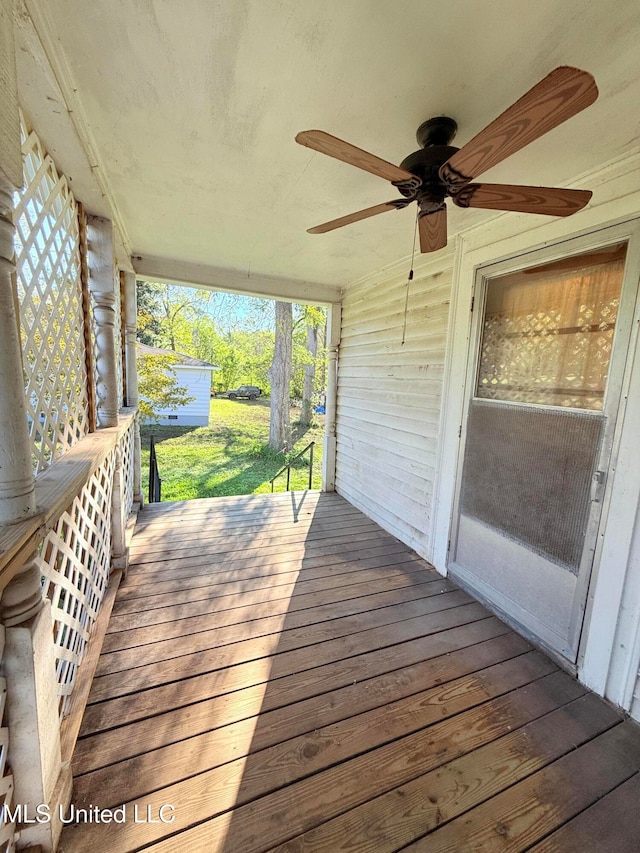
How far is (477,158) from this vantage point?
1.15m

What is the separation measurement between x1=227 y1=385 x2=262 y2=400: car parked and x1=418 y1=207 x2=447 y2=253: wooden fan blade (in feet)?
55.3

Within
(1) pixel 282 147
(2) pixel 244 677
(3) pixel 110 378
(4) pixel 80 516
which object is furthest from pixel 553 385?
(3) pixel 110 378

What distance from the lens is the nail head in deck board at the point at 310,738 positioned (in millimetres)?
1253

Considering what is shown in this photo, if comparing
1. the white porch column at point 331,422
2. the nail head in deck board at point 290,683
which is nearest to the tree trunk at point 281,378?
the white porch column at point 331,422

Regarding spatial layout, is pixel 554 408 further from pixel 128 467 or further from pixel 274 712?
pixel 128 467

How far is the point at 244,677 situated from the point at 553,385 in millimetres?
2252

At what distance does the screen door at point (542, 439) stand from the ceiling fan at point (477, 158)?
2.27 ft

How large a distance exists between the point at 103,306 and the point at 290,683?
2.43m

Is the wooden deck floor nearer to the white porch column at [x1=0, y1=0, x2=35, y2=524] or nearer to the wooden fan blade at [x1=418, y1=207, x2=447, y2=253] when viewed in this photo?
the white porch column at [x1=0, y1=0, x2=35, y2=524]

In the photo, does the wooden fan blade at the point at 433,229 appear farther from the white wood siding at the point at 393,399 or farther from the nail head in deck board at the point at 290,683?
the nail head in deck board at the point at 290,683

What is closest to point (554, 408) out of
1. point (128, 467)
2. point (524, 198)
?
point (524, 198)

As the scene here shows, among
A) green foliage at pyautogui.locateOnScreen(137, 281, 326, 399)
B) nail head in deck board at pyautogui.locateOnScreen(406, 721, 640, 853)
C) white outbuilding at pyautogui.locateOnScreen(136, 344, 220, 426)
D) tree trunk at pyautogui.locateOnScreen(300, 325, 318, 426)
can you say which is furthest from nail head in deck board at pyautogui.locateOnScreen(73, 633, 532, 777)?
white outbuilding at pyautogui.locateOnScreen(136, 344, 220, 426)

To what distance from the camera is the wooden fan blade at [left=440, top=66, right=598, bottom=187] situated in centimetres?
84

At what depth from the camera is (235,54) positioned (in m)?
1.19
